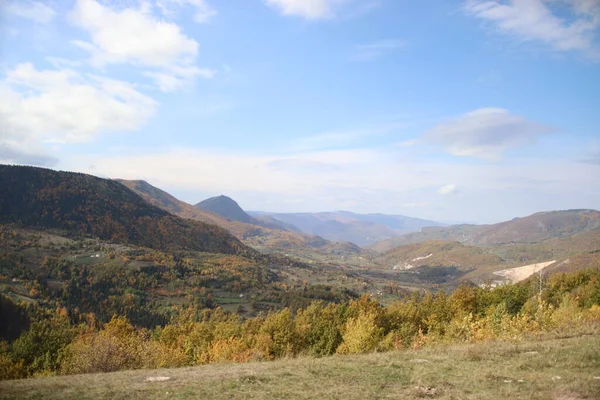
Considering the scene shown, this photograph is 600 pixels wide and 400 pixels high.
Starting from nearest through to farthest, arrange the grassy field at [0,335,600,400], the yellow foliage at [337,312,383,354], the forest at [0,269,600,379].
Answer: the grassy field at [0,335,600,400] < the forest at [0,269,600,379] < the yellow foliage at [337,312,383,354]

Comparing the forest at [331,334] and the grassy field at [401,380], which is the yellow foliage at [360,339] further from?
the grassy field at [401,380]

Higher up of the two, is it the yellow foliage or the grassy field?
the grassy field

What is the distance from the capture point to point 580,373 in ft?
53.6

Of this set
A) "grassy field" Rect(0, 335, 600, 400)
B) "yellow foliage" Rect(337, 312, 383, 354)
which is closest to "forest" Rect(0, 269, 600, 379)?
"yellow foliage" Rect(337, 312, 383, 354)

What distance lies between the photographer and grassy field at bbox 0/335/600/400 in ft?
50.4

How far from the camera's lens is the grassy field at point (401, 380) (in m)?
15.4

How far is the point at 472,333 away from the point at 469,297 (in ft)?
154

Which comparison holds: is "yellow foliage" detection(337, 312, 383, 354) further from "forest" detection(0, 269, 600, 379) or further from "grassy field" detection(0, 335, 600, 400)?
"grassy field" detection(0, 335, 600, 400)

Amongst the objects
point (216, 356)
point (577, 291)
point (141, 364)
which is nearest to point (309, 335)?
point (216, 356)

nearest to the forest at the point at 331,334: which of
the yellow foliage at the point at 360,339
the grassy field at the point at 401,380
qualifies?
the yellow foliage at the point at 360,339

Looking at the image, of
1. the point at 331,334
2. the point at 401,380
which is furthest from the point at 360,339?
the point at 401,380

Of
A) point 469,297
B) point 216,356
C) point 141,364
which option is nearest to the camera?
point 141,364

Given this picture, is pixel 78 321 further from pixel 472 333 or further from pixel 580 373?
pixel 580 373

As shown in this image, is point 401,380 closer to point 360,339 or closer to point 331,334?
point 360,339
